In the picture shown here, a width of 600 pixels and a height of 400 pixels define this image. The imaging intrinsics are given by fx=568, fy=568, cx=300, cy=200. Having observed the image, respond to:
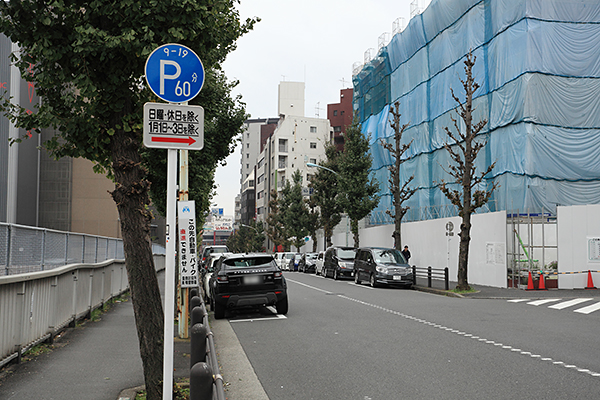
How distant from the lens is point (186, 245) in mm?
6910

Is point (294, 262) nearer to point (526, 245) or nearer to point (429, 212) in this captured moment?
point (429, 212)

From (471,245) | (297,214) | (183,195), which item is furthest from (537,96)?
(297,214)

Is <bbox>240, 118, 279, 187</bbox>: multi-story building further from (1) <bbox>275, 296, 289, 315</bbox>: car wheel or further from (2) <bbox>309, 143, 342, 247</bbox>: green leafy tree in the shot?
(1) <bbox>275, 296, 289, 315</bbox>: car wheel

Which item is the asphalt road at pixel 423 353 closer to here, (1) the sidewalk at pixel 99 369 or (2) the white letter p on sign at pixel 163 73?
(1) the sidewalk at pixel 99 369

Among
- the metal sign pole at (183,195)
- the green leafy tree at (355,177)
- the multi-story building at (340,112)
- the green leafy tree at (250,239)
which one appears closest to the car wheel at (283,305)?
the metal sign pole at (183,195)

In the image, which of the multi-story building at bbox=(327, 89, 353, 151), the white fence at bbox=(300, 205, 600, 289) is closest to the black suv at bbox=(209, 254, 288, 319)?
the white fence at bbox=(300, 205, 600, 289)

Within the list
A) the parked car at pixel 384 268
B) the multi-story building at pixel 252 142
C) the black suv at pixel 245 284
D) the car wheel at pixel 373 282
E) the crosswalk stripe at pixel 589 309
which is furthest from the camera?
the multi-story building at pixel 252 142

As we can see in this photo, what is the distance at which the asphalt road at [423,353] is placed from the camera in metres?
6.70

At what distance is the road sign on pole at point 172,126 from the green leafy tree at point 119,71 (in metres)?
1.12

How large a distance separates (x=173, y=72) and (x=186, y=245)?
2.54 meters

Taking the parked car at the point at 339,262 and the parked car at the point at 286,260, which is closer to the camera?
the parked car at the point at 339,262

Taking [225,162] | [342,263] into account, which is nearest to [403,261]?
[342,263]

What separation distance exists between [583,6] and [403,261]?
16.3m

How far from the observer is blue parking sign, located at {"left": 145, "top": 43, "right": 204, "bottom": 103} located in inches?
195
